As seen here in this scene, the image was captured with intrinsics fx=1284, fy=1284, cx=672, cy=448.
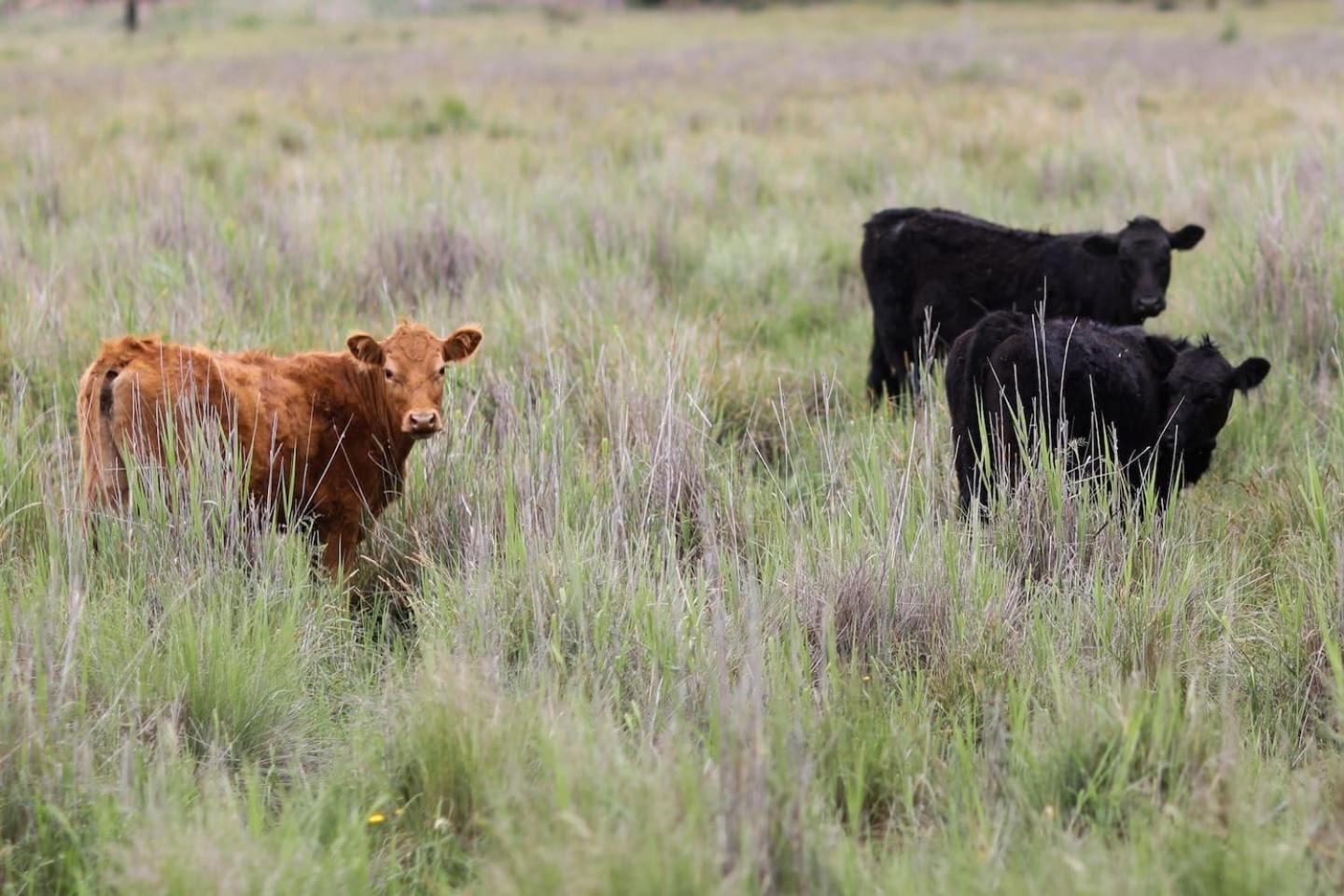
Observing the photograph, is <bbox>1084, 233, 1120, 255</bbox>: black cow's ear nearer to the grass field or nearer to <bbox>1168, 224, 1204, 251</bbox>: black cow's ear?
<bbox>1168, 224, 1204, 251</bbox>: black cow's ear

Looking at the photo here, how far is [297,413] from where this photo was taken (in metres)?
4.54

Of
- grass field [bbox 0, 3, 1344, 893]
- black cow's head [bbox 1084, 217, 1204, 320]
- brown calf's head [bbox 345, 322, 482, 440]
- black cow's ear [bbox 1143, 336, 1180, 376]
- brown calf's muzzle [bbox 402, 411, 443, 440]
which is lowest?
grass field [bbox 0, 3, 1344, 893]

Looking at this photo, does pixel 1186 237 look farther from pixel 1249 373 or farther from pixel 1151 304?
pixel 1249 373

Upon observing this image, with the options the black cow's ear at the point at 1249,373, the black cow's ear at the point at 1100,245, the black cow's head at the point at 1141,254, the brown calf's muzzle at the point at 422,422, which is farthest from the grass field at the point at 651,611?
the black cow's ear at the point at 1100,245

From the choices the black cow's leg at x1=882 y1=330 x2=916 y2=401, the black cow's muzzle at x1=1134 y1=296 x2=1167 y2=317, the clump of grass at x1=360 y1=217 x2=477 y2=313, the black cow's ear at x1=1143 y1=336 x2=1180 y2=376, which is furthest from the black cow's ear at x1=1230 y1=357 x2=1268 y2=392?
the clump of grass at x1=360 y1=217 x2=477 y2=313

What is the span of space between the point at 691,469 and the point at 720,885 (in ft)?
7.98

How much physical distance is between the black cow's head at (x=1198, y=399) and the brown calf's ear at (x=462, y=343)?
2.53 metres

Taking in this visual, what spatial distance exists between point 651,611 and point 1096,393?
2191 millimetres

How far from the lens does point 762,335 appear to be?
7223 millimetres

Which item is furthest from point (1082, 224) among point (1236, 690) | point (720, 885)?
point (720, 885)

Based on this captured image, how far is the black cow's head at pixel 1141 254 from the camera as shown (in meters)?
6.43

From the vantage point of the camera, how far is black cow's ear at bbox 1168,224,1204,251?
663 centimetres

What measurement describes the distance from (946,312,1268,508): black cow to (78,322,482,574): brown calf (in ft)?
6.27

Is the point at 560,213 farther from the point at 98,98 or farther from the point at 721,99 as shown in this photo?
the point at 98,98
